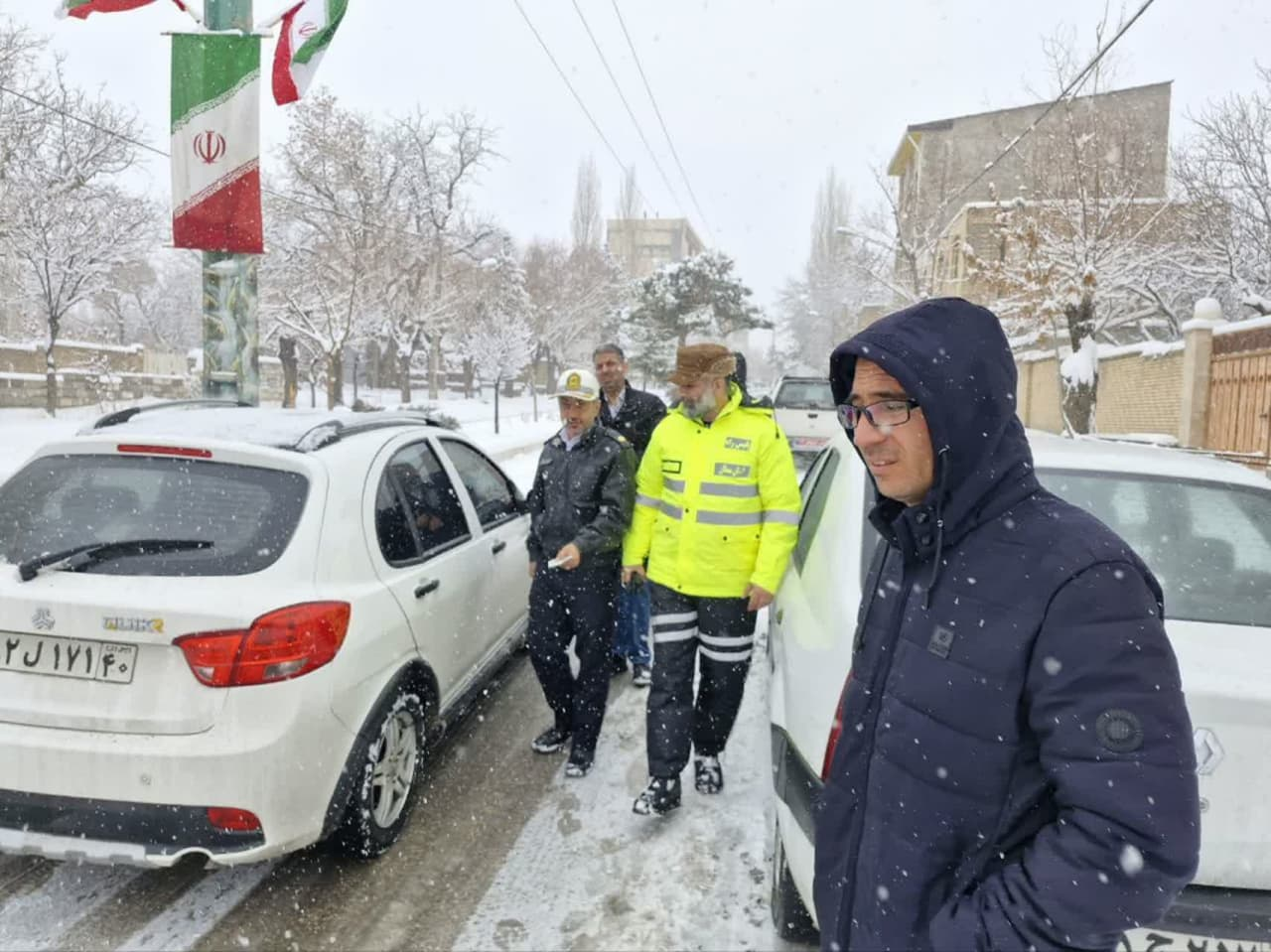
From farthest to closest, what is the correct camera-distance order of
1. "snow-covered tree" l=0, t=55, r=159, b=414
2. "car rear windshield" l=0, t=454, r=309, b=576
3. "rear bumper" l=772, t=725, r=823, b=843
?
"snow-covered tree" l=0, t=55, r=159, b=414 < "car rear windshield" l=0, t=454, r=309, b=576 < "rear bumper" l=772, t=725, r=823, b=843

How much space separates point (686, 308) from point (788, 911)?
128ft

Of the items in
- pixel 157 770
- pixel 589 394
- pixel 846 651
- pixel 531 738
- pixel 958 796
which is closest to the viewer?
pixel 958 796

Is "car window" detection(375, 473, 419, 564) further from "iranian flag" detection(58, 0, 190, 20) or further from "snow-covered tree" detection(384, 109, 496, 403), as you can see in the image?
"snow-covered tree" detection(384, 109, 496, 403)

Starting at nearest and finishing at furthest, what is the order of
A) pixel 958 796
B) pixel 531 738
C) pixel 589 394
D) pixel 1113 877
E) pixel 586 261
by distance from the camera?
pixel 1113 877 → pixel 958 796 → pixel 589 394 → pixel 531 738 → pixel 586 261

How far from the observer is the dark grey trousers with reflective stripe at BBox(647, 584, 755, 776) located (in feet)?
11.6

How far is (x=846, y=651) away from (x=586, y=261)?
54.3m

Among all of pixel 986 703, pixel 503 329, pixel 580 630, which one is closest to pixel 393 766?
pixel 580 630

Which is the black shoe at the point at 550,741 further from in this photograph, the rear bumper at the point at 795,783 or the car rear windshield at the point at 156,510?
the car rear windshield at the point at 156,510

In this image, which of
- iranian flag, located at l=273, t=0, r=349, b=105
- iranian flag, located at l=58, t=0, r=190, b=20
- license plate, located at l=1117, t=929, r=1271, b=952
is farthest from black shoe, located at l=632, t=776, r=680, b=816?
iranian flag, located at l=58, t=0, r=190, b=20

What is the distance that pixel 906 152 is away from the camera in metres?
44.6

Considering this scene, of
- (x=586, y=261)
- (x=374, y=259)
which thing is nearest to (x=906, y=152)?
(x=586, y=261)

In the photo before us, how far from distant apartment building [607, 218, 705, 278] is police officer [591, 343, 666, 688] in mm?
52050

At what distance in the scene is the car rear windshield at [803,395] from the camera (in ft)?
50.2

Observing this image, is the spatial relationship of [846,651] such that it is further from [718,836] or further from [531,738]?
[531,738]
